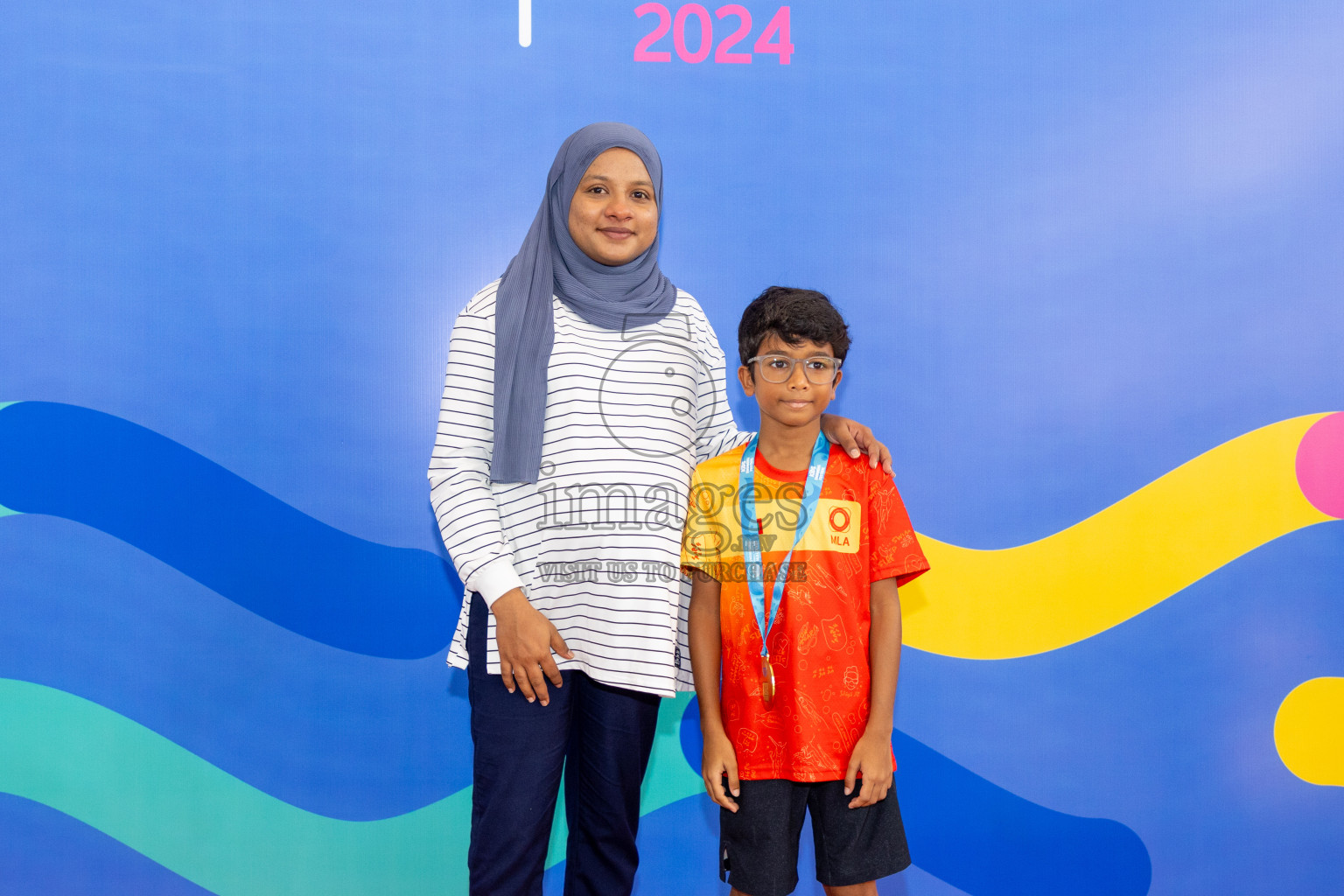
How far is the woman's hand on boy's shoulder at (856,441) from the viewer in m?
1.37

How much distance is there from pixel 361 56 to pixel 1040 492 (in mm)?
1763

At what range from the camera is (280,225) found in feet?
5.78

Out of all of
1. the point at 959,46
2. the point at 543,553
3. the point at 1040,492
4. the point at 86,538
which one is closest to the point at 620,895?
the point at 543,553

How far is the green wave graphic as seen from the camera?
5.75 feet

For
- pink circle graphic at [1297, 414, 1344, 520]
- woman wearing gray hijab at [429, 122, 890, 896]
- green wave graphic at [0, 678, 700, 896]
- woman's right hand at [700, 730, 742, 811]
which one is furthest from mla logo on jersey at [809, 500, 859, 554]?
pink circle graphic at [1297, 414, 1344, 520]

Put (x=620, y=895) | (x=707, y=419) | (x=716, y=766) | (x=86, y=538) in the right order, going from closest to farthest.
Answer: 1. (x=716, y=766)
2. (x=620, y=895)
3. (x=707, y=419)
4. (x=86, y=538)

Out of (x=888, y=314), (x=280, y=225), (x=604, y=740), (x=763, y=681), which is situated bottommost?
(x=604, y=740)

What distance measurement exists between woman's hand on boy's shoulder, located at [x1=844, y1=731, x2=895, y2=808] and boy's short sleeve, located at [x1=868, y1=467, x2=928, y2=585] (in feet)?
0.82

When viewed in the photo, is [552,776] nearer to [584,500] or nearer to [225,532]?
[584,500]

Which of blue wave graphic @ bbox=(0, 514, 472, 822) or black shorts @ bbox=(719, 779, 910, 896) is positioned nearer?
black shorts @ bbox=(719, 779, 910, 896)

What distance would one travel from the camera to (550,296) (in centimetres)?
135

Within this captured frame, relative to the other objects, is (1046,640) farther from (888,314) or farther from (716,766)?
(716,766)

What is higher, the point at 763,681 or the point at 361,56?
the point at 361,56

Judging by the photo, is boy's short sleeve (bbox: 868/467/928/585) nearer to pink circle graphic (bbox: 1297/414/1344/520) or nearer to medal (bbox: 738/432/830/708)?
medal (bbox: 738/432/830/708)
